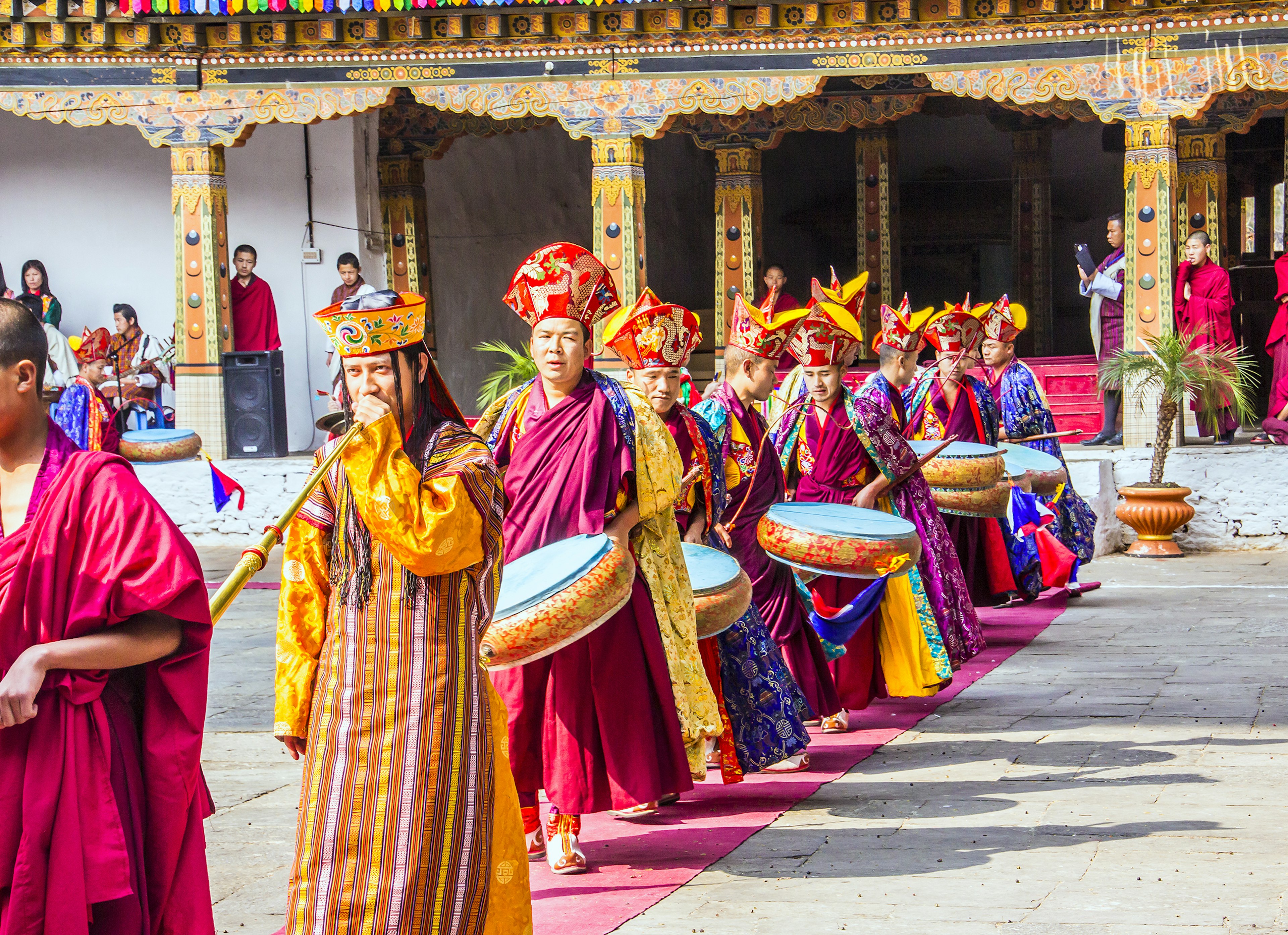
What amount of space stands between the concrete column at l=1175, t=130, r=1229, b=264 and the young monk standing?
1235 cm

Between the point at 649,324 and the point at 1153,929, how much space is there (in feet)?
7.63

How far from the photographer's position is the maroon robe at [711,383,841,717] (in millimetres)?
5438

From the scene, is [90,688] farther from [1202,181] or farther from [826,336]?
[1202,181]

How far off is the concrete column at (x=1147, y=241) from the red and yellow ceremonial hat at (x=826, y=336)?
19.7 ft

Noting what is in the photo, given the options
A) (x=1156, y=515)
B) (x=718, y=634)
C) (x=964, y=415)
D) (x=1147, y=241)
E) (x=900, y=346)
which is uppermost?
(x=1147, y=241)

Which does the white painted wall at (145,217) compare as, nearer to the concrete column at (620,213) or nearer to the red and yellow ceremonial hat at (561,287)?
the concrete column at (620,213)

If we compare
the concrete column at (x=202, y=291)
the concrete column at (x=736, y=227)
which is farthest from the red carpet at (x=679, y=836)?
the concrete column at (x=736, y=227)

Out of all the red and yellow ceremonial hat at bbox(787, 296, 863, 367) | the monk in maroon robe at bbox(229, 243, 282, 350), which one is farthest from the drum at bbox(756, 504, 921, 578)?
the monk in maroon robe at bbox(229, 243, 282, 350)

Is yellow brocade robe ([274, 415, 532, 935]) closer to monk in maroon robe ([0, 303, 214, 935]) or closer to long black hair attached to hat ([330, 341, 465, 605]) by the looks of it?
long black hair attached to hat ([330, 341, 465, 605])

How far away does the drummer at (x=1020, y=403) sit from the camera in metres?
8.40

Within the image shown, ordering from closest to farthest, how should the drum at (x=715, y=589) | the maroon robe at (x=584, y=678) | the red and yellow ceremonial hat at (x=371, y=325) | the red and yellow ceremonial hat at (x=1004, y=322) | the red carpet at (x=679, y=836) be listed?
the red and yellow ceremonial hat at (x=371, y=325), the red carpet at (x=679, y=836), the maroon robe at (x=584, y=678), the drum at (x=715, y=589), the red and yellow ceremonial hat at (x=1004, y=322)

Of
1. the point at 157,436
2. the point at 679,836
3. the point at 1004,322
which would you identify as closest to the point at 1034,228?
the point at 1004,322

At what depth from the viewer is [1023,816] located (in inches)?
174

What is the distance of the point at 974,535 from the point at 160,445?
6584mm
